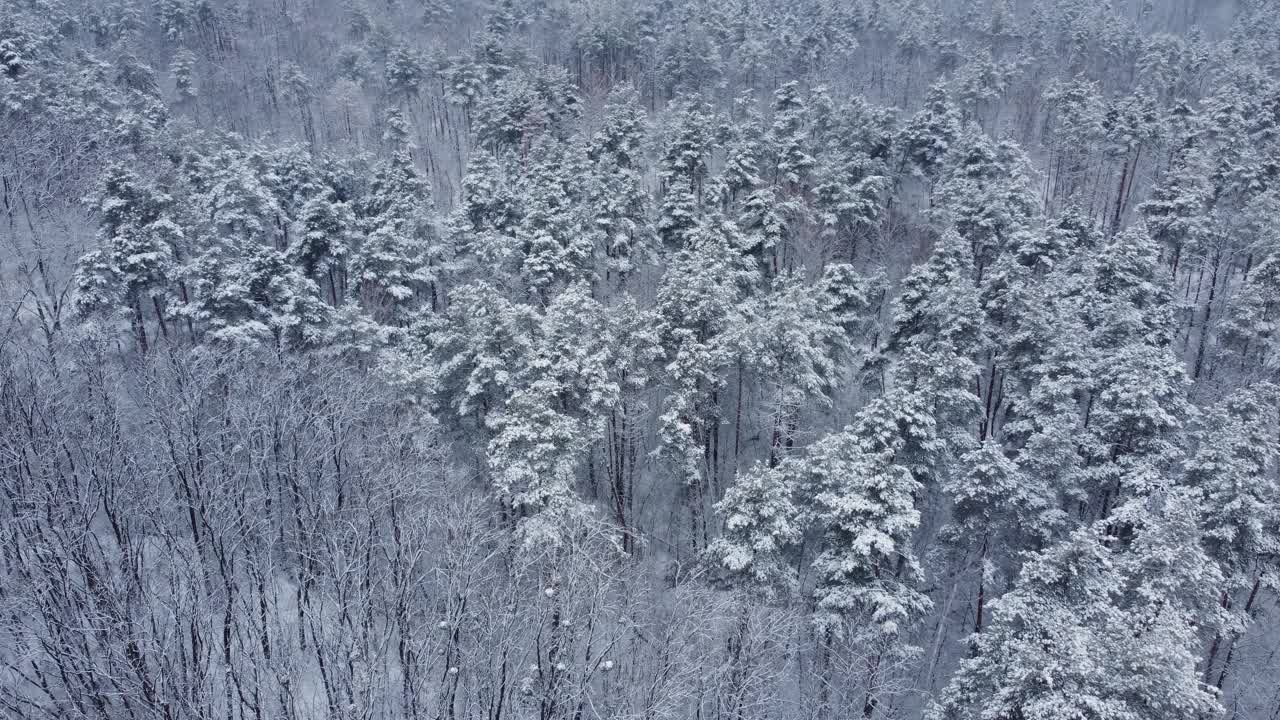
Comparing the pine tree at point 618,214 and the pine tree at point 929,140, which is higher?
the pine tree at point 929,140

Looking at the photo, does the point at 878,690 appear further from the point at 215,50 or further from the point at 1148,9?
the point at 1148,9

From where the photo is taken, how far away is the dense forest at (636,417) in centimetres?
1791

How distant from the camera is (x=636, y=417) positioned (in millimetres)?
32312

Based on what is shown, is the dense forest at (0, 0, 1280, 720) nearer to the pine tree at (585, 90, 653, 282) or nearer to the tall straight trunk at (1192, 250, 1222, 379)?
the pine tree at (585, 90, 653, 282)

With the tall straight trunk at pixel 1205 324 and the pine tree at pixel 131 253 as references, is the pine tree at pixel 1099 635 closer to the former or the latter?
the tall straight trunk at pixel 1205 324

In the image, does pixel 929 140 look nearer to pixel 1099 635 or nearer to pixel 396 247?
pixel 396 247

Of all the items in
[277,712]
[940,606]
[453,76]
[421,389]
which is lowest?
[940,606]

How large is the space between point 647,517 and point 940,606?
14.1 metres

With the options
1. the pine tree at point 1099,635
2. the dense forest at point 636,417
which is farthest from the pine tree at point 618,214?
the pine tree at point 1099,635

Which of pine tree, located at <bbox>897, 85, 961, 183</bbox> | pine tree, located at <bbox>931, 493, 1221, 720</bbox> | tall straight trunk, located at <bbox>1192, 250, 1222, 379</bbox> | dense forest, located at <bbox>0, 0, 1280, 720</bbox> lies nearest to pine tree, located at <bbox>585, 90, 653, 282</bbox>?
dense forest, located at <bbox>0, 0, 1280, 720</bbox>

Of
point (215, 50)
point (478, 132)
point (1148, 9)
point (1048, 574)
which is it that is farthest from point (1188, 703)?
point (1148, 9)

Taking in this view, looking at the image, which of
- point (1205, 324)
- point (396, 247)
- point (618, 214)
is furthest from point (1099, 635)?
point (1205, 324)

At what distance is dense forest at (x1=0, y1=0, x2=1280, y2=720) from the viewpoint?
17.9m

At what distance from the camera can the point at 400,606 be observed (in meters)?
17.2
